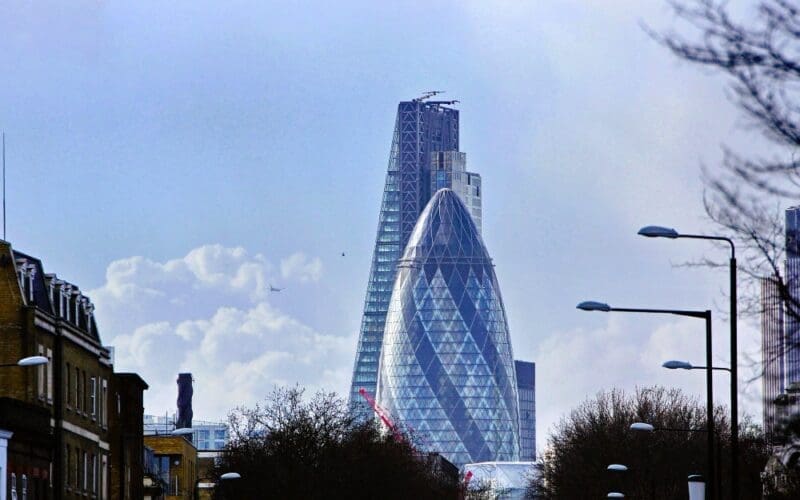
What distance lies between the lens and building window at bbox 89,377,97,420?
91.5m

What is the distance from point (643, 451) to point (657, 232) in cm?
7434

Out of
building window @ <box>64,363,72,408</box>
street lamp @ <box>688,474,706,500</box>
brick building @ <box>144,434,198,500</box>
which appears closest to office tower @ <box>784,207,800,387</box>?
street lamp @ <box>688,474,706,500</box>

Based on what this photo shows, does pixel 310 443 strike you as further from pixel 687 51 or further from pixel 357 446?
pixel 687 51

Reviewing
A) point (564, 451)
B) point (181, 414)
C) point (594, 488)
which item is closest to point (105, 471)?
point (594, 488)

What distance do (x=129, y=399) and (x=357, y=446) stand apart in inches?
872

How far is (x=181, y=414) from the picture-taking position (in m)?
194

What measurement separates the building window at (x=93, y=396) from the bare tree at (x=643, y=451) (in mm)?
28177

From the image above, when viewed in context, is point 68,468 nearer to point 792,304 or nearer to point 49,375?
point 49,375

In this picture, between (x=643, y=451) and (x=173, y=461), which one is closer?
(x=643, y=451)

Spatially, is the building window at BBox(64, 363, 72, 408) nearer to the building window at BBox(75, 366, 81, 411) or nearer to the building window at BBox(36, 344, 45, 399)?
the building window at BBox(75, 366, 81, 411)

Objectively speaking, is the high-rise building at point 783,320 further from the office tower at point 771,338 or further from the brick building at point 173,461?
the brick building at point 173,461

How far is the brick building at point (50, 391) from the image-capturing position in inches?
2923

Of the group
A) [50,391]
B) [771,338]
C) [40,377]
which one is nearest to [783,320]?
[771,338]

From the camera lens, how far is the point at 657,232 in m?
48.2
